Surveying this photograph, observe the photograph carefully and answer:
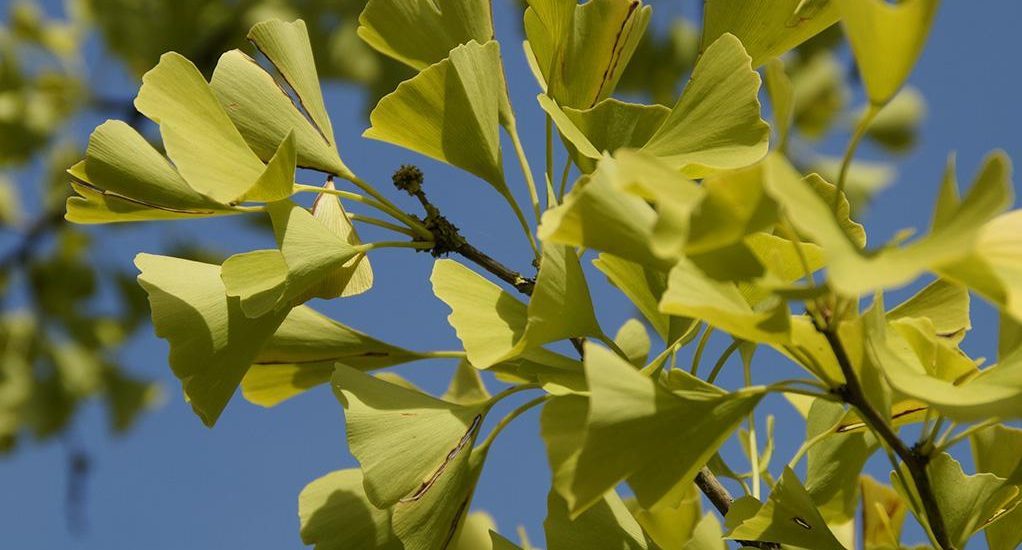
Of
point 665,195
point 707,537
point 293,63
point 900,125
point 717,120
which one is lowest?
point 707,537

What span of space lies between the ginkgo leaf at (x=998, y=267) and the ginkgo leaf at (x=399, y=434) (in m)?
0.36

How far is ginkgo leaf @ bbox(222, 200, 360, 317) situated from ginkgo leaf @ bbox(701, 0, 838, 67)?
0.31 meters

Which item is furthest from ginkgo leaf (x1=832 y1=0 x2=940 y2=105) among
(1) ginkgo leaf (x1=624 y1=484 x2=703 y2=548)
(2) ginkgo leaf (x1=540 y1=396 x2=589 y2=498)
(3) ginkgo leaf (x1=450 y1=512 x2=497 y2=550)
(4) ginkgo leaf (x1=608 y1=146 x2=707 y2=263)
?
(3) ginkgo leaf (x1=450 y1=512 x2=497 y2=550)

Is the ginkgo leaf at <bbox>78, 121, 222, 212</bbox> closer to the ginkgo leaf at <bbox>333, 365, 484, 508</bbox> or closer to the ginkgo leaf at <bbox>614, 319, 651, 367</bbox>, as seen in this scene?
the ginkgo leaf at <bbox>333, 365, 484, 508</bbox>

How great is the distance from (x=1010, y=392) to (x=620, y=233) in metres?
0.20

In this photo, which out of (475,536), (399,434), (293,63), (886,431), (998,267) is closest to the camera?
(998,267)

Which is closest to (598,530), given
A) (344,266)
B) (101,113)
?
(344,266)

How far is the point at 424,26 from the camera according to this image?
2.56 ft

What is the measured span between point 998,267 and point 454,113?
39 cm

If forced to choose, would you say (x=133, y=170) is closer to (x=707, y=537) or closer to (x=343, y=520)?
(x=343, y=520)

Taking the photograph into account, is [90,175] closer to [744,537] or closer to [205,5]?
[744,537]

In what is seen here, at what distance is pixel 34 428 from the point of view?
145 inches

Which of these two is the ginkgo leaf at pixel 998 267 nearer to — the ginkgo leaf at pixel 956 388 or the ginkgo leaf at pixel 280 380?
the ginkgo leaf at pixel 956 388

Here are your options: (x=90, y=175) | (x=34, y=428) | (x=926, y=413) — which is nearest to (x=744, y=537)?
(x=926, y=413)
